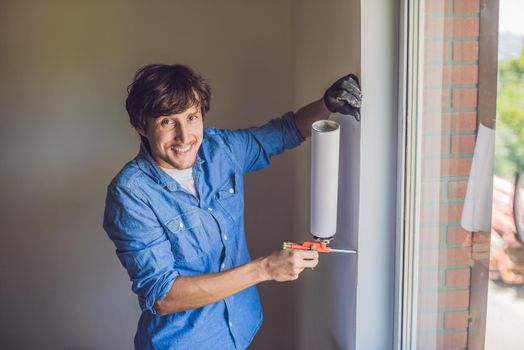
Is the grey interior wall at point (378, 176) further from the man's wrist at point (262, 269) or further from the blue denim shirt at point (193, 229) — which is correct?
the blue denim shirt at point (193, 229)

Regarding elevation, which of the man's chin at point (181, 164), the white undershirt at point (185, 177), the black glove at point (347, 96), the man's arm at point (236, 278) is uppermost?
the black glove at point (347, 96)

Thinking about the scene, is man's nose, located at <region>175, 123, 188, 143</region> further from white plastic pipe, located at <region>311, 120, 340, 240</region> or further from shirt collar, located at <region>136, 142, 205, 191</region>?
white plastic pipe, located at <region>311, 120, 340, 240</region>

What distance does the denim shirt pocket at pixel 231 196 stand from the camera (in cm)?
166

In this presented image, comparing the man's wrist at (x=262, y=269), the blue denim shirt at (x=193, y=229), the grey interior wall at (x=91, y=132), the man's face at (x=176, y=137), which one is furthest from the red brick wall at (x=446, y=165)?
the grey interior wall at (x=91, y=132)

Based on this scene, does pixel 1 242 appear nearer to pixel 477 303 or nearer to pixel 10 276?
pixel 10 276

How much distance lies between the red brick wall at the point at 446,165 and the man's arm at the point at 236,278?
1.03ft

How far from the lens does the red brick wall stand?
3.75ft

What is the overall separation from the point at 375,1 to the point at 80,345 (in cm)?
231

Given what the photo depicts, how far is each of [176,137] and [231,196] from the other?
297 millimetres

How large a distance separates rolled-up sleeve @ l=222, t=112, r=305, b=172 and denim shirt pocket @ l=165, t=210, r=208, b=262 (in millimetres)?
297

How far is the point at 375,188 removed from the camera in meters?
1.40

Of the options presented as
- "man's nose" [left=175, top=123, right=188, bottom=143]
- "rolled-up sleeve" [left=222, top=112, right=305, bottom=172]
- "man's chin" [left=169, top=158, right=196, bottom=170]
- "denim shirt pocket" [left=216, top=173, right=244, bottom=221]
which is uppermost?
"man's nose" [left=175, top=123, right=188, bottom=143]

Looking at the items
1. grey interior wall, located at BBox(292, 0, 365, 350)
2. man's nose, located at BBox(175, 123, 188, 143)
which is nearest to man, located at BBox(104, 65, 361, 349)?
man's nose, located at BBox(175, 123, 188, 143)

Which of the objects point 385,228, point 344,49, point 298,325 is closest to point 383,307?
point 385,228
